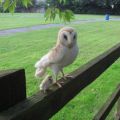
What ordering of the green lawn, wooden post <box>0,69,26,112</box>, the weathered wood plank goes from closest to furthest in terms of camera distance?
wooden post <box>0,69,26,112</box> → the weathered wood plank → the green lawn

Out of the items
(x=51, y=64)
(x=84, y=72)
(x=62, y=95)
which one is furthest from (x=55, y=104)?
(x=84, y=72)

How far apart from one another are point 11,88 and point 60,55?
0.71 m

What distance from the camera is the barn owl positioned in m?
2.15

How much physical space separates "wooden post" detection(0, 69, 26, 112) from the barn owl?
0.56 metres

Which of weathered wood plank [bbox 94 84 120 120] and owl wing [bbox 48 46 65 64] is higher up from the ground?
owl wing [bbox 48 46 65 64]

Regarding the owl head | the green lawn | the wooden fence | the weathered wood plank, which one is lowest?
the green lawn

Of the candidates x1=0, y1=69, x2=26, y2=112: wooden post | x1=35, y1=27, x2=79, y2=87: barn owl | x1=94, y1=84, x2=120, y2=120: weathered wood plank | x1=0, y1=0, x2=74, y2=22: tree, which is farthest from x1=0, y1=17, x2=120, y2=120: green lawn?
x1=0, y1=69, x2=26, y2=112: wooden post

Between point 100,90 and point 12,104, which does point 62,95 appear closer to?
point 12,104

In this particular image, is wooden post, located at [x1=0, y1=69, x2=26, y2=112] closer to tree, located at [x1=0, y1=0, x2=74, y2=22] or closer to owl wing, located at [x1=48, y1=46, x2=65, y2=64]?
owl wing, located at [x1=48, y1=46, x2=65, y2=64]

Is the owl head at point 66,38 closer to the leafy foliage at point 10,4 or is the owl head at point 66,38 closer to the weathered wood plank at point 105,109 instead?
the leafy foliage at point 10,4

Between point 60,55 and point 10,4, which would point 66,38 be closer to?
point 60,55

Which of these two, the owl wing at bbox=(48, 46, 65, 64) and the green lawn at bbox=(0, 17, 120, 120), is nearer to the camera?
the owl wing at bbox=(48, 46, 65, 64)

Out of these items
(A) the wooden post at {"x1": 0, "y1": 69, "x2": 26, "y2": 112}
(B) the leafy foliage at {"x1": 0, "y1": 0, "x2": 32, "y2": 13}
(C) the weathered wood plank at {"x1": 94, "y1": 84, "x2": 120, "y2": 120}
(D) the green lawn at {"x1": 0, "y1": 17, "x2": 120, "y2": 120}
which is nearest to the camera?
(A) the wooden post at {"x1": 0, "y1": 69, "x2": 26, "y2": 112}

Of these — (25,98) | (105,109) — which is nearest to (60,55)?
(25,98)
